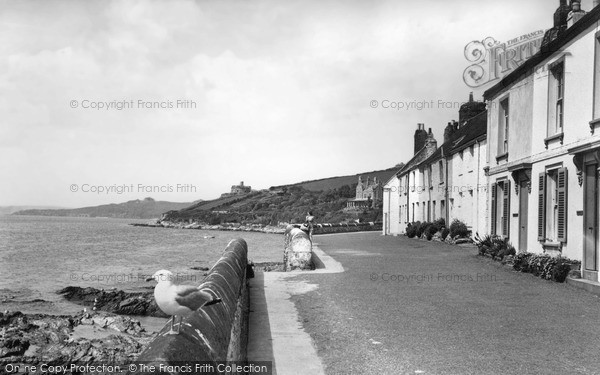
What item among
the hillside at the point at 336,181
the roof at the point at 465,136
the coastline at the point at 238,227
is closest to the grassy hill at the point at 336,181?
the hillside at the point at 336,181

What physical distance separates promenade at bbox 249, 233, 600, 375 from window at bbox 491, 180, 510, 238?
5.05m

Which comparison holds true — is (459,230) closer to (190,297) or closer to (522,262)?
(522,262)

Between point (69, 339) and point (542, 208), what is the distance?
12.9 m

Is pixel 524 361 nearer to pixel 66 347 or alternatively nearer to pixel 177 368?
pixel 177 368

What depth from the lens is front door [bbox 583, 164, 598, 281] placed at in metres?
12.8

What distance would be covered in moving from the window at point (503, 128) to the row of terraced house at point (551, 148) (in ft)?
0.11

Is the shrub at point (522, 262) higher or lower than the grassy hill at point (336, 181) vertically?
lower

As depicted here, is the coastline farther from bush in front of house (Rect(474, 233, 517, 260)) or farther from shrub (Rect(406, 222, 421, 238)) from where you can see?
bush in front of house (Rect(474, 233, 517, 260))

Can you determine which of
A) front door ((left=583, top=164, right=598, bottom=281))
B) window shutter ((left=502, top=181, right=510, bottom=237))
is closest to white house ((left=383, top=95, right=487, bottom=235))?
window shutter ((left=502, top=181, right=510, bottom=237))

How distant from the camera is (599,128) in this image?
12680 mm

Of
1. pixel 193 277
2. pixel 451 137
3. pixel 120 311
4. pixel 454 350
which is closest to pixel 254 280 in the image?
pixel 120 311

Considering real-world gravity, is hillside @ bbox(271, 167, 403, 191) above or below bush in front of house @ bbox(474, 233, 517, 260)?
above

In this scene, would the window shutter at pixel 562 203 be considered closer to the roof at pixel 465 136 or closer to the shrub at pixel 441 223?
the roof at pixel 465 136

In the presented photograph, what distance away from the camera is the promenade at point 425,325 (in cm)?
673
